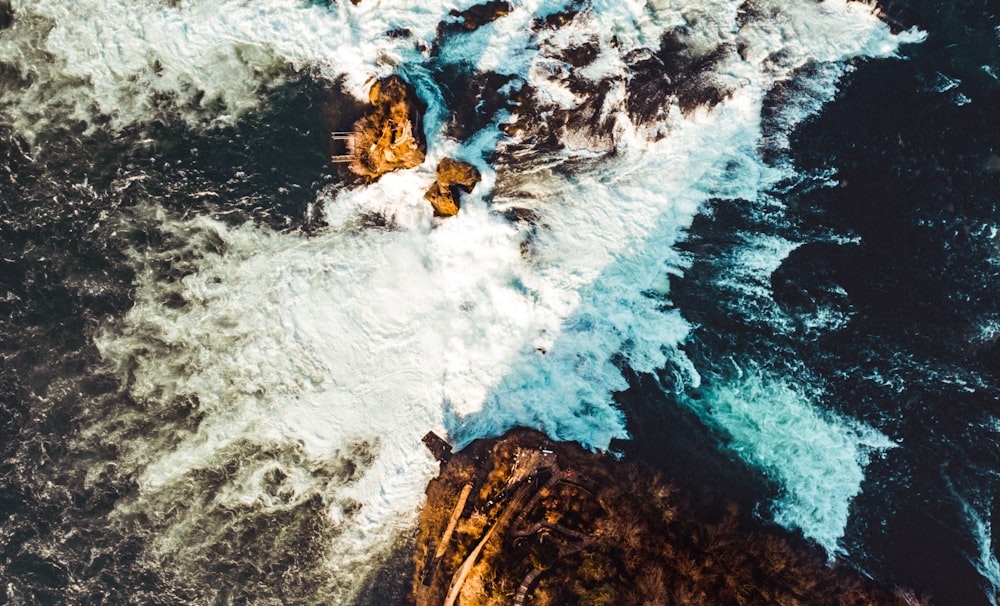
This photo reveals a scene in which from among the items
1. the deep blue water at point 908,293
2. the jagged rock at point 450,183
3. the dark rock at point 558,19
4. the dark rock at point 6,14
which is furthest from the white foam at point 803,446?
the dark rock at point 6,14

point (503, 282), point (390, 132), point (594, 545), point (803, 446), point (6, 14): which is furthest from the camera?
point (503, 282)

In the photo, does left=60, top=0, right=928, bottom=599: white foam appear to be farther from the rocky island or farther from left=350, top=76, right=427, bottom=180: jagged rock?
the rocky island

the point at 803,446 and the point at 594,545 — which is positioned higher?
the point at 594,545

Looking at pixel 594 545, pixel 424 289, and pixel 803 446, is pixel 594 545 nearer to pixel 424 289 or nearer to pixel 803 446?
pixel 803 446

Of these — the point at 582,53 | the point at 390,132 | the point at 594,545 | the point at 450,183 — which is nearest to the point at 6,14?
the point at 390,132

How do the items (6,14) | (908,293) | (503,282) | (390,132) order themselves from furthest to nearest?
(503,282)
(908,293)
(390,132)
(6,14)

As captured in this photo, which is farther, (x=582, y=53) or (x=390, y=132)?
(x=582, y=53)

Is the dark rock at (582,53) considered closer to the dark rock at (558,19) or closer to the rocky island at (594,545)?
the dark rock at (558,19)

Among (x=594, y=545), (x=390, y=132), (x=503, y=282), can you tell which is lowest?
(x=594, y=545)
